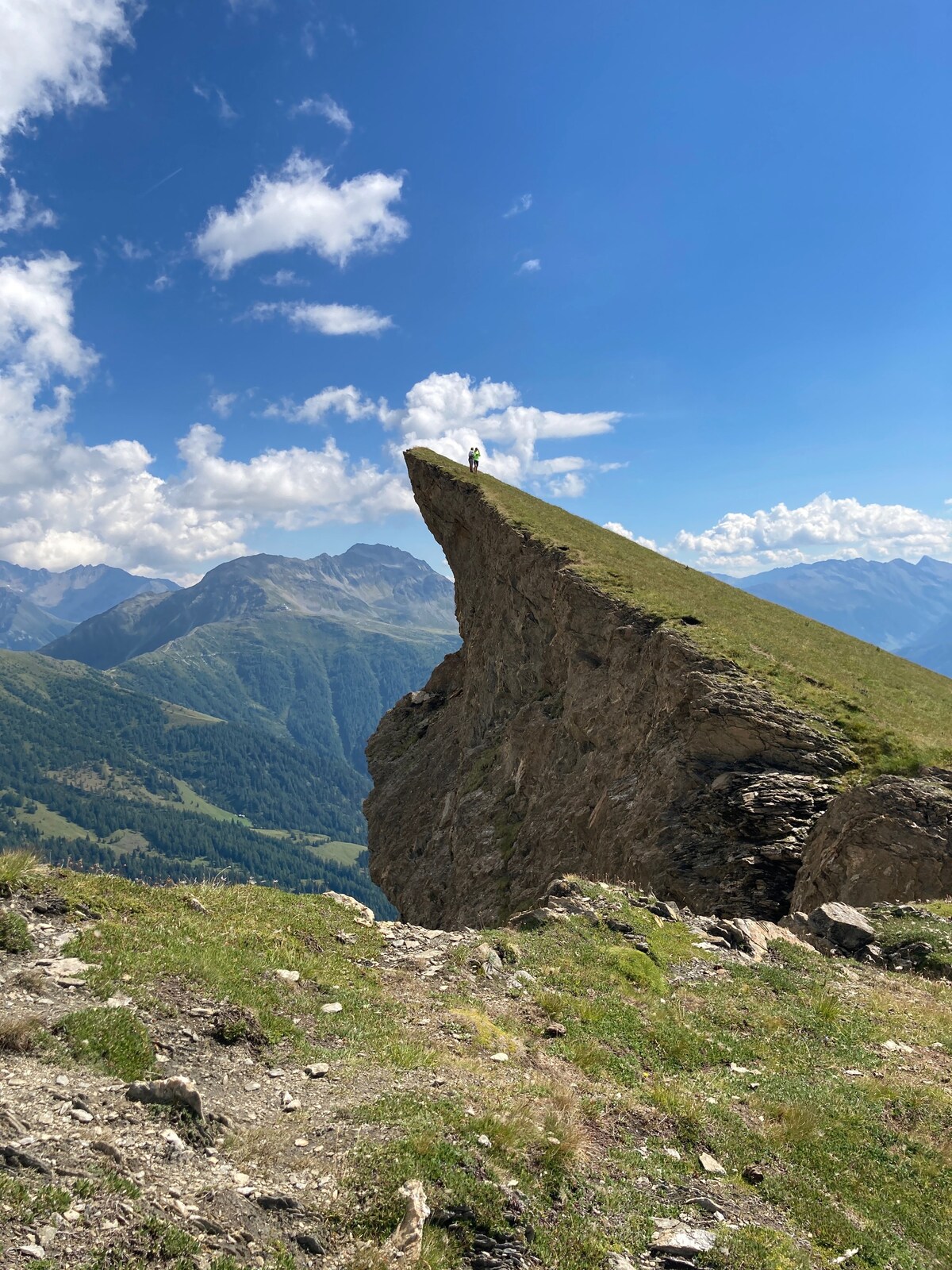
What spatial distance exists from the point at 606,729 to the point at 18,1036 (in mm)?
33293

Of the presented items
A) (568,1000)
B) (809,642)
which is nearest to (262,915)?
(568,1000)

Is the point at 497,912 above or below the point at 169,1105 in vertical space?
below

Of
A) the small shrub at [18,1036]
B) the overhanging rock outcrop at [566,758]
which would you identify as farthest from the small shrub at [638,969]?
the small shrub at [18,1036]

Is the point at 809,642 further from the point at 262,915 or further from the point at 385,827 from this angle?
the point at 385,827

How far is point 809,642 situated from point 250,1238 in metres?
39.9

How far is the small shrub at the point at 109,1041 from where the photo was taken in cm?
818

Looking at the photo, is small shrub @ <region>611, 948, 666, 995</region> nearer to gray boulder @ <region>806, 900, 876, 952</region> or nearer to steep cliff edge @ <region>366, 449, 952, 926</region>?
gray boulder @ <region>806, 900, 876, 952</region>

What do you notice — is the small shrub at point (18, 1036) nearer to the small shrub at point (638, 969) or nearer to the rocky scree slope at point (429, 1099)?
the rocky scree slope at point (429, 1099)

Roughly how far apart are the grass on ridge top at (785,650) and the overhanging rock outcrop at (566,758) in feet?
3.59

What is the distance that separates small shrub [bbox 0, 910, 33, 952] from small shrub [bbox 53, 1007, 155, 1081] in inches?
84.2

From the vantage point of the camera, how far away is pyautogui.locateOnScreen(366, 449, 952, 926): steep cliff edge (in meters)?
26.5

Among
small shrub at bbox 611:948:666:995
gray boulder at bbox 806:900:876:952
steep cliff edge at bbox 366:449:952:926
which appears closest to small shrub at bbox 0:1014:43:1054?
small shrub at bbox 611:948:666:995

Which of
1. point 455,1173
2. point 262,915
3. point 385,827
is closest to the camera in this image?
point 455,1173

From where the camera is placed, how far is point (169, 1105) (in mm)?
7602
